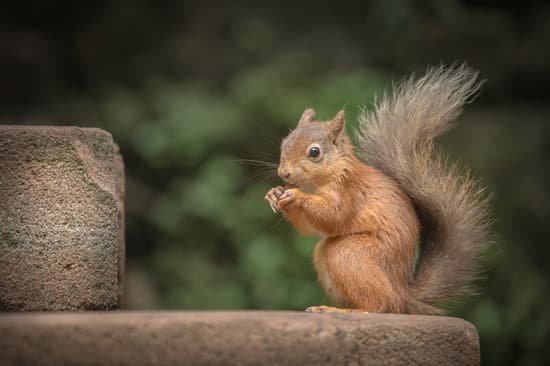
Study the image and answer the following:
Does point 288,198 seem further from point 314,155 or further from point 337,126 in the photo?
point 337,126

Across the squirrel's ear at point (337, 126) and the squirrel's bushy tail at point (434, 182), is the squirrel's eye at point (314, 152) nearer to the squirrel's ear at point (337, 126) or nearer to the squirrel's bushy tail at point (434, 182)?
the squirrel's ear at point (337, 126)

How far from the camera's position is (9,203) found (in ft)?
6.46

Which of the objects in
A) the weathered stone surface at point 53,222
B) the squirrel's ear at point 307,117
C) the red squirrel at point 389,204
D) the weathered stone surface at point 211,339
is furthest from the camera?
the squirrel's ear at point 307,117

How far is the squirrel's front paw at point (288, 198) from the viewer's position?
7.22 ft

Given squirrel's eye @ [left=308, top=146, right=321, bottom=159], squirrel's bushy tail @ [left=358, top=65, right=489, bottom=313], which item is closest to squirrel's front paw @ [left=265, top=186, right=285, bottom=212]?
squirrel's eye @ [left=308, top=146, right=321, bottom=159]

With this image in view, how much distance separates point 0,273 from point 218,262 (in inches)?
102

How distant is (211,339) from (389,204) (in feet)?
2.68

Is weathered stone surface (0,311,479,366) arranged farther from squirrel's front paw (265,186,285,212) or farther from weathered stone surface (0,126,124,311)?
squirrel's front paw (265,186,285,212)

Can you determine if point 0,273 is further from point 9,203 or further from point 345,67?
point 345,67

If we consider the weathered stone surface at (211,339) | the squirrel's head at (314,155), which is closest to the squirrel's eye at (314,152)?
the squirrel's head at (314,155)

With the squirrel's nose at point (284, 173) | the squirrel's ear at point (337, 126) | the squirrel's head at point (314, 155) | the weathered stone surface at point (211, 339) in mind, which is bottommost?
the weathered stone surface at point (211, 339)

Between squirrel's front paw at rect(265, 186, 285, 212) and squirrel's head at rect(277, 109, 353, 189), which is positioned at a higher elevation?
squirrel's head at rect(277, 109, 353, 189)

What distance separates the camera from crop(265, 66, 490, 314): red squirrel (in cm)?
220

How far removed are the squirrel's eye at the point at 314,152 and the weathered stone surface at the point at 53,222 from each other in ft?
1.95
